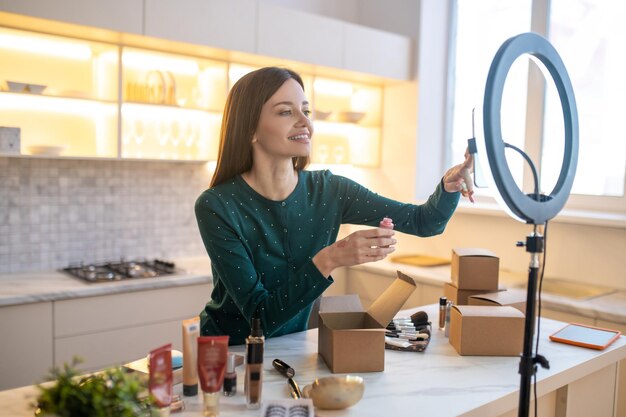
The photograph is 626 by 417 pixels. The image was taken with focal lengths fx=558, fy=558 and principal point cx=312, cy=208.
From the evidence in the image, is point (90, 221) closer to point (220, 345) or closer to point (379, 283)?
point (379, 283)

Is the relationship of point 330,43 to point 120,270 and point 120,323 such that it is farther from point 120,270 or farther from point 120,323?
point 120,323

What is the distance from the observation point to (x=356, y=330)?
136cm

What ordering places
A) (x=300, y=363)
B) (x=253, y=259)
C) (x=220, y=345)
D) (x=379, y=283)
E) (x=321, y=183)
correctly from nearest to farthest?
(x=220, y=345), (x=300, y=363), (x=253, y=259), (x=321, y=183), (x=379, y=283)

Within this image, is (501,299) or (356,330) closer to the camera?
(356,330)

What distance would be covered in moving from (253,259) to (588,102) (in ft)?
8.03

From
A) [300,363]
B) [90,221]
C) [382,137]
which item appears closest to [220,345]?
[300,363]

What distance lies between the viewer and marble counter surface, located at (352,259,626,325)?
245 cm

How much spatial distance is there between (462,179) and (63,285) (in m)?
1.95

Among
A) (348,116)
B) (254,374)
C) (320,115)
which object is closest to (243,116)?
(254,374)

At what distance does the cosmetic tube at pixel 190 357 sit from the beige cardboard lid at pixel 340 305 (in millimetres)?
370

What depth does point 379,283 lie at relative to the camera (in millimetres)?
3531

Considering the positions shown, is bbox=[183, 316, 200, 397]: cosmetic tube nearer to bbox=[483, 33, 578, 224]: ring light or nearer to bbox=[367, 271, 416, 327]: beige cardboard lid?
bbox=[367, 271, 416, 327]: beige cardboard lid

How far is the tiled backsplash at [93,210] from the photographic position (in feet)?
9.64

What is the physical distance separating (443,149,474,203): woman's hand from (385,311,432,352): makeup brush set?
1.38 feet
